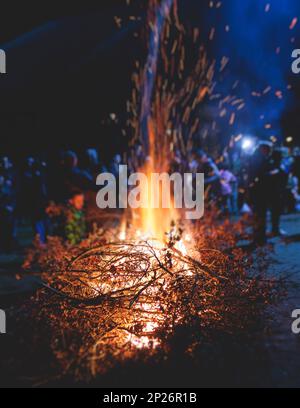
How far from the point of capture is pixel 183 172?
12.1 m

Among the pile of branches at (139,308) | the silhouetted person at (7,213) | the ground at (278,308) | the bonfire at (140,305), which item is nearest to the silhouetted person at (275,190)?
the ground at (278,308)

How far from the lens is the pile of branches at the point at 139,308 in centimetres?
386

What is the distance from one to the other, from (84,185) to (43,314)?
5217 millimetres

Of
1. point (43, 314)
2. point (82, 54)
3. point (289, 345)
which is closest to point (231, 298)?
point (289, 345)

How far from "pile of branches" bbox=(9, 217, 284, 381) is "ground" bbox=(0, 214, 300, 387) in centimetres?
23

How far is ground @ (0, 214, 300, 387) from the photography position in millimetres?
3506

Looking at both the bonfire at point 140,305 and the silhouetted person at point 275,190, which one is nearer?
the bonfire at point 140,305

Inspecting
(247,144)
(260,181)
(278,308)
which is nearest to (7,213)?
(260,181)

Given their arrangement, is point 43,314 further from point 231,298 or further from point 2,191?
point 2,191

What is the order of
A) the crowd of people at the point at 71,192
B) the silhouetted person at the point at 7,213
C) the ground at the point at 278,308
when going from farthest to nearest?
1. the silhouetted person at the point at 7,213
2. the crowd of people at the point at 71,192
3. the ground at the point at 278,308

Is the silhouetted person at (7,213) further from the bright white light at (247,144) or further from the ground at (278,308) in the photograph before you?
the bright white light at (247,144)

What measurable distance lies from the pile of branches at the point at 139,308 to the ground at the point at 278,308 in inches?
9.2

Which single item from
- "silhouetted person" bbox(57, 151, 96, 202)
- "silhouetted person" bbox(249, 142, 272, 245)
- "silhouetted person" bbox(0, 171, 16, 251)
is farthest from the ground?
"silhouetted person" bbox(57, 151, 96, 202)

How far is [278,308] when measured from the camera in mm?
4953
